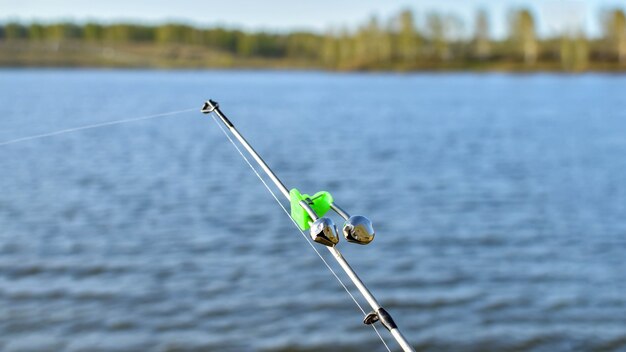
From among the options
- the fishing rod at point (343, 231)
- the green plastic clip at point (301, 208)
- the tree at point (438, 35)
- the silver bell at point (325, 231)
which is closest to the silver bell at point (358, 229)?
the fishing rod at point (343, 231)

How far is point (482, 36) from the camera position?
610 ft

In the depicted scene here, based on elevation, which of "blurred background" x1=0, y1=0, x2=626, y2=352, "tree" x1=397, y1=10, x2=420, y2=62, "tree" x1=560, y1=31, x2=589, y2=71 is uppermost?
"blurred background" x1=0, y1=0, x2=626, y2=352

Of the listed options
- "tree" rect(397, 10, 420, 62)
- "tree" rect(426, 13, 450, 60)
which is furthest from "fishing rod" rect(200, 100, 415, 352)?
"tree" rect(426, 13, 450, 60)

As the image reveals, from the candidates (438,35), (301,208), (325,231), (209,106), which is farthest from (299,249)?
(438,35)

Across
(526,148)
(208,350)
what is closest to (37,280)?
(208,350)

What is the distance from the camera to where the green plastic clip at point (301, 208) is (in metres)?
6.11

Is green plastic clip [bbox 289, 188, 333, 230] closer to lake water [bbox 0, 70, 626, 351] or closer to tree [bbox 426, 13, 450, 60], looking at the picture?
lake water [bbox 0, 70, 626, 351]

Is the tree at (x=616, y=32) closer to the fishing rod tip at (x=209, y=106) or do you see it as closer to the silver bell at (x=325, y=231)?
the fishing rod tip at (x=209, y=106)

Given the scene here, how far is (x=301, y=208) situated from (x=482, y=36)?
185 meters

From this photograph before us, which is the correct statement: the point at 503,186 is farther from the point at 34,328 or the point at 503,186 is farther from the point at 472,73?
the point at 472,73

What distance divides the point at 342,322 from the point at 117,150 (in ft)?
71.2

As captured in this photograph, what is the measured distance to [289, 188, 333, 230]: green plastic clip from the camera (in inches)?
240

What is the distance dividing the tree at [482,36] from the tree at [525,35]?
614cm

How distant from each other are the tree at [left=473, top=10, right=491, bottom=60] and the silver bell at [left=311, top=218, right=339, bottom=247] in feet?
581
